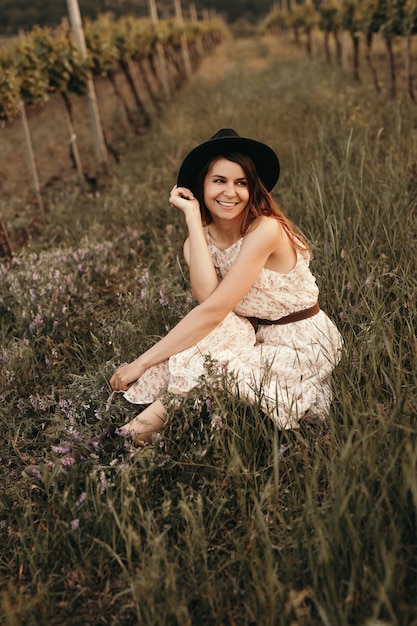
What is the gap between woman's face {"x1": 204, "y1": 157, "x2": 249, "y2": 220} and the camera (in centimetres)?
267

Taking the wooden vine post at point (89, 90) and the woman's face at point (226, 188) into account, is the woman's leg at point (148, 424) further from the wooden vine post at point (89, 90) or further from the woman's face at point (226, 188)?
the wooden vine post at point (89, 90)

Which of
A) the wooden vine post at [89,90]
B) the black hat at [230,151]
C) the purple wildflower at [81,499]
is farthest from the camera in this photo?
the wooden vine post at [89,90]

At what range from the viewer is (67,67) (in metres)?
7.92

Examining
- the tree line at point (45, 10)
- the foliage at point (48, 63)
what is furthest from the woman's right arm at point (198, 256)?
the tree line at point (45, 10)

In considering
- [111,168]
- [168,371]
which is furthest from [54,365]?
[111,168]

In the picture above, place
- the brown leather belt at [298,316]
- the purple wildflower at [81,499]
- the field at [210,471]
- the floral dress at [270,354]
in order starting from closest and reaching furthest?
the field at [210,471] → the purple wildflower at [81,499] → the floral dress at [270,354] → the brown leather belt at [298,316]

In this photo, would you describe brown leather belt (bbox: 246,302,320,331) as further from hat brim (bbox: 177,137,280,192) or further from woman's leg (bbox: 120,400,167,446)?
woman's leg (bbox: 120,400,167,446)

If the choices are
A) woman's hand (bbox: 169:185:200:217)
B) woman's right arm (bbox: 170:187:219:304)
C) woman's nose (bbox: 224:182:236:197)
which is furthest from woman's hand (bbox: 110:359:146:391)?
woman's nose (bbox: 224:182:236:197)

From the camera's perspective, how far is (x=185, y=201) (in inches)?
110

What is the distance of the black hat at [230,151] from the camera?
2.61 metres

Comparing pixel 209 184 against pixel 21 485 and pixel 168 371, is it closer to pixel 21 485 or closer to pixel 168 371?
pixel 168 371

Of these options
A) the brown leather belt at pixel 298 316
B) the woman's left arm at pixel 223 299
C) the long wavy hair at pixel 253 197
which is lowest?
the brown leather belt at pixel 298 316

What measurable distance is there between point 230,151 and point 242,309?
76 centimetres

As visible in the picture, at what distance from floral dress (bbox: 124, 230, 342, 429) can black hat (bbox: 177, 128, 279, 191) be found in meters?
0.35
